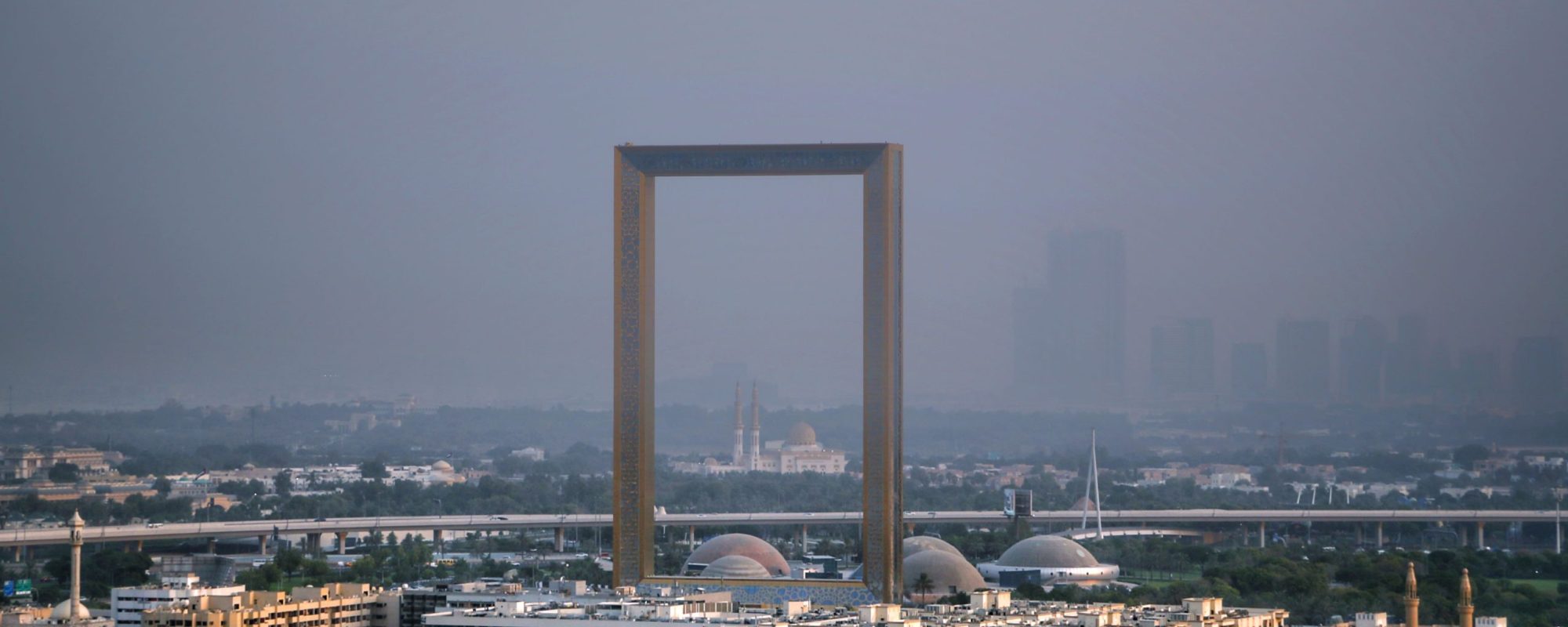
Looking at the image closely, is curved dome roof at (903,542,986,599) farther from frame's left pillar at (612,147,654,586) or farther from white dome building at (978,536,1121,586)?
frame's left pillar at (612,147,654,586)

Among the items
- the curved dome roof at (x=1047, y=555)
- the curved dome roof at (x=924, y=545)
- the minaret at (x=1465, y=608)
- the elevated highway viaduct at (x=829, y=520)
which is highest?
the minaret at (x=1465, y=608)

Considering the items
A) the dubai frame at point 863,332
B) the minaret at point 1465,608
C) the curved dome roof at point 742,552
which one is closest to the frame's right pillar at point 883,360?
the dubai frame at point 863,332

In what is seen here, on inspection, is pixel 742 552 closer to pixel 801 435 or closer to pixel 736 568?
pixel 736 568

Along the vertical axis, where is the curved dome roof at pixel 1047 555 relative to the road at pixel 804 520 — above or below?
above

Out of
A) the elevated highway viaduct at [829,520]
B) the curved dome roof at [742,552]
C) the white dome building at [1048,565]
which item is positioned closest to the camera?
the curved dome roof at [742,552]

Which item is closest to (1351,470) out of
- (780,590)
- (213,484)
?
(213,484)

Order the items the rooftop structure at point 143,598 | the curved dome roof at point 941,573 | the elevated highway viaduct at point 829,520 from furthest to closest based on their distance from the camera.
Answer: the elevated highway viaduct at point 829,520 → the curved dome roof at point 941,573 → the rooftop structure at point 143,598

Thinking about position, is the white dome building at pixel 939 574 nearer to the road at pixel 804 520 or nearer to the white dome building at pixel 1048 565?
the white dome building at pixel 1048 565
